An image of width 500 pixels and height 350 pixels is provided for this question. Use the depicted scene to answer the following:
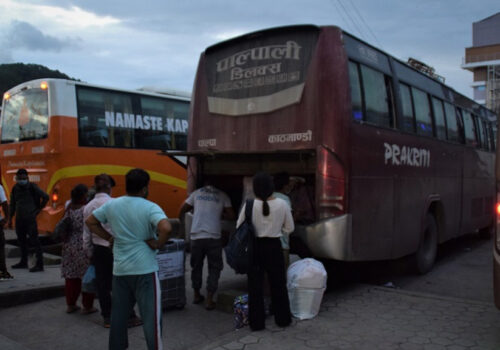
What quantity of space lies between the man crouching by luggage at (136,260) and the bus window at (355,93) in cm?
310

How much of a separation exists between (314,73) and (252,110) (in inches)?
41.5

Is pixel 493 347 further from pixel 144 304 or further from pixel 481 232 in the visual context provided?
pixel 481 232

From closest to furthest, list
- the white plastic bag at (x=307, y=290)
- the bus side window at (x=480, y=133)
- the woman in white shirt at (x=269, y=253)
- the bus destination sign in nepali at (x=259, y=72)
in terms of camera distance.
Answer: the woman in white shirt at (x=269, y=253), the white plastic bag at (x=307, y=290), the bus destination sign in nepali at (x=259, y=72), the bus side window at (x=480, y=133)

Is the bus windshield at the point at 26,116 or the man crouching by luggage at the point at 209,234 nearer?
the man crouching by luggage at the point at 209,234

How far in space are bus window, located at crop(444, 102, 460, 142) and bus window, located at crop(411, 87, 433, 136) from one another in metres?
1.06

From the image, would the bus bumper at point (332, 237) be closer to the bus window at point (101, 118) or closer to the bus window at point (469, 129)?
the bus window at point (469, 129)

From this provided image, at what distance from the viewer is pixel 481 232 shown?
12.8 metres

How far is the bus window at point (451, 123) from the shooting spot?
927 cm

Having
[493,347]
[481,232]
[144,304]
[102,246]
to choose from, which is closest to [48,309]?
[102,246]

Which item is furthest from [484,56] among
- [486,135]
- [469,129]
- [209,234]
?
[209,234]

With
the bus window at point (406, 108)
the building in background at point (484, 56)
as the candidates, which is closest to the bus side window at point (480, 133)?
the bus window at point (406, 108)

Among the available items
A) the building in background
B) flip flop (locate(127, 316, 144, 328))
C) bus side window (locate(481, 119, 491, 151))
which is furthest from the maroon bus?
the building in background

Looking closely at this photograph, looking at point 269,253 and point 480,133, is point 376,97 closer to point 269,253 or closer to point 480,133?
point 269,253

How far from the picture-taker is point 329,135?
5.85 metres
